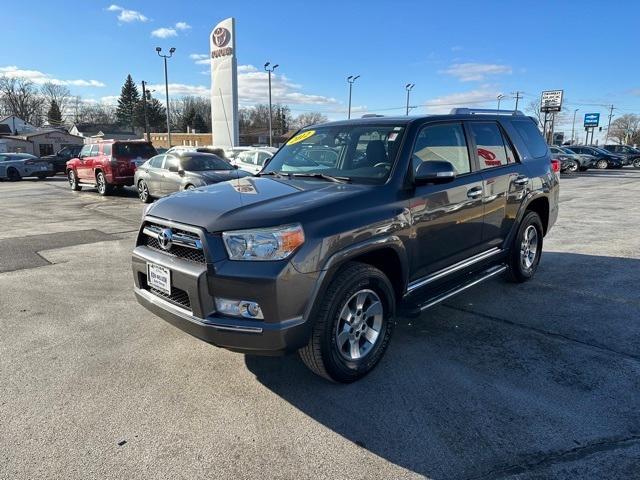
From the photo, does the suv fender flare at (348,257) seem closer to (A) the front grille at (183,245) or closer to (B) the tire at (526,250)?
(A) the front grille at (183,245)

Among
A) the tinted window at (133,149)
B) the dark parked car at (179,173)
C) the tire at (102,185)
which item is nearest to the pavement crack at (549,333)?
the dark parked car at (179,173)

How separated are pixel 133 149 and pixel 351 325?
47.5 feet

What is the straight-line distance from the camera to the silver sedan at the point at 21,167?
23483 millimetres

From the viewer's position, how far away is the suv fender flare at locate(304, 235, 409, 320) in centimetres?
281

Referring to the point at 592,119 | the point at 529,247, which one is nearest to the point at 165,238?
the point at 529,247

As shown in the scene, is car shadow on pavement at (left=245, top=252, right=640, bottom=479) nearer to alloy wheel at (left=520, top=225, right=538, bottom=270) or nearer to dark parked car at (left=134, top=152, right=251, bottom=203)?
alloy wheel at (left=520, top=225, right=538, bottom=270)

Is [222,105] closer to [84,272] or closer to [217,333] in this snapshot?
[84,272]

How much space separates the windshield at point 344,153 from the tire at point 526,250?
2.32m

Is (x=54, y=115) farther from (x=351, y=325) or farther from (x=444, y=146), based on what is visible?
(x=351, y=325)

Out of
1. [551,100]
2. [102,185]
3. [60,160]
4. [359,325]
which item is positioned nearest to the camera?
[359,325]

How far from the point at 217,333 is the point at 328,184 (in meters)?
1.44

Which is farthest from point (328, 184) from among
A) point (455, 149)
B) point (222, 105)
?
point (222, 105)

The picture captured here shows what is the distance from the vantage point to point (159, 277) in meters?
3.16

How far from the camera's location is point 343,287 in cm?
296
